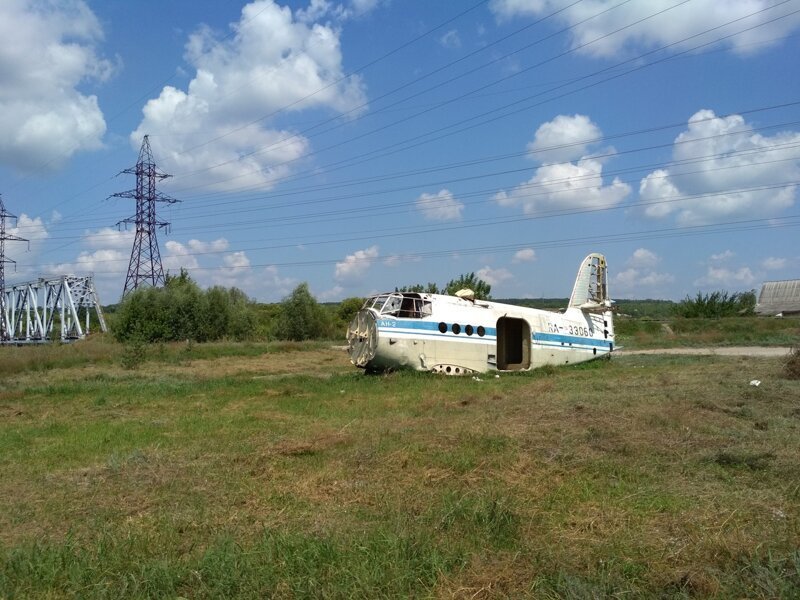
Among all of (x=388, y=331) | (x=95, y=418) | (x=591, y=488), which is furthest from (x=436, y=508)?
(x=388, y=331)

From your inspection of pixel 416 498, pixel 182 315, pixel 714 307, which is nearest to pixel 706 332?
pixel 714 307

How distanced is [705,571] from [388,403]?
1115 centimetres

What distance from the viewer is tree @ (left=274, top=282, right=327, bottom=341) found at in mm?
59906

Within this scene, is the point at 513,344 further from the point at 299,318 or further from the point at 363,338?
the point at 299,318

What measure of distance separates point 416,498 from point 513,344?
21755mm

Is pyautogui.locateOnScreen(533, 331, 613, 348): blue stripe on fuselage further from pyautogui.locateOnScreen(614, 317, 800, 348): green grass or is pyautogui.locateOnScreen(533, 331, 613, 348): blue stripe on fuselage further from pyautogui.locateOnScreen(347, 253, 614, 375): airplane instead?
pyautogui.locateOnScreen(614, 317, 800, 348): green grass

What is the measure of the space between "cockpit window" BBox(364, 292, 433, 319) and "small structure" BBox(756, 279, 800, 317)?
6762 centimetres

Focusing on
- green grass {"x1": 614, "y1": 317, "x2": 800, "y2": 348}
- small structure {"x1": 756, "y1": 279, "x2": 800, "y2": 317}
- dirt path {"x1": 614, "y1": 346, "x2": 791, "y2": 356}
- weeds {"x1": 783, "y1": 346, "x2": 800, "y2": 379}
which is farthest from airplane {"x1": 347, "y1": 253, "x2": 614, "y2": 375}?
small structure {"x1": 756, "y1": 279, "x2": 800, "y2": 317}

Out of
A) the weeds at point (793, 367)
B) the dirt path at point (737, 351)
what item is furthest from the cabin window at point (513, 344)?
the weeds at point (793, 367)

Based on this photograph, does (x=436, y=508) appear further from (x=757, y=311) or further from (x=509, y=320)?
(x=757, y=311)

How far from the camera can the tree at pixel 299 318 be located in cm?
5991

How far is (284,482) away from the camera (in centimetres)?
782

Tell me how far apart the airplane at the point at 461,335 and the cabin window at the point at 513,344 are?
0.14ft

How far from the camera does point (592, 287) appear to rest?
95.6 feet
